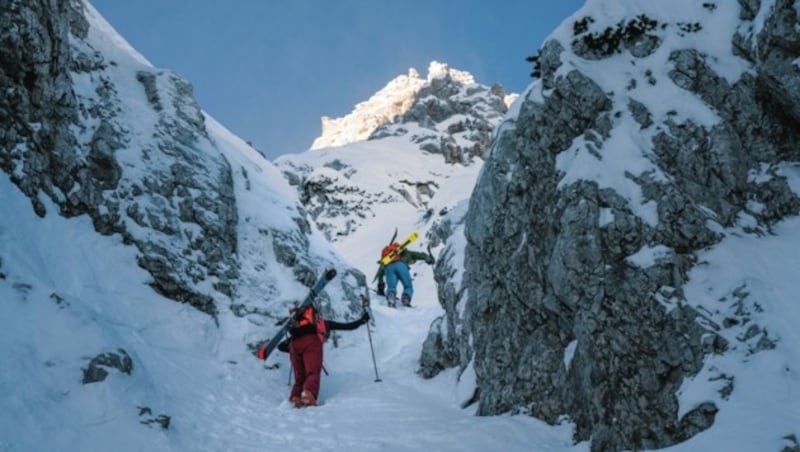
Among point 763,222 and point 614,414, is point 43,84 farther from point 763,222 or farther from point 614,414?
point 763,222

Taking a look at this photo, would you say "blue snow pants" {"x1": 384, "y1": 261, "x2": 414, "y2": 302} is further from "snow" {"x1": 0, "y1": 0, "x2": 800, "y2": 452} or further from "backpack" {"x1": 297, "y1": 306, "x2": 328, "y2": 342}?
"backpack" {"x1": 297, "y1": 306, "x2": 328, "y2": 342}

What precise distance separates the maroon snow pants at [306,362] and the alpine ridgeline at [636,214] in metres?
3.59

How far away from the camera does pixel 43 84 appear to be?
13.9 m

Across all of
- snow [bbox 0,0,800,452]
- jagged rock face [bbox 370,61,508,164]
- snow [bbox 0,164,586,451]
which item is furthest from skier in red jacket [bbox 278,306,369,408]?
jagged rock face [bbox 370,61,508,164]

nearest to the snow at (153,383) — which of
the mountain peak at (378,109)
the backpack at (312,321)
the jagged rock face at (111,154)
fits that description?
the jagged rock face at (111,154)

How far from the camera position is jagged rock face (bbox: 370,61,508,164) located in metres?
80.4

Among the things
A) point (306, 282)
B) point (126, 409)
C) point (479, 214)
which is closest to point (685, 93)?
point (479, 214)

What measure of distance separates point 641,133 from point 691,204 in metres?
1.73

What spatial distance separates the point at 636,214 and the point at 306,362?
27.0ft

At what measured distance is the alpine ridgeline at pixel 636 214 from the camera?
785 centimetres

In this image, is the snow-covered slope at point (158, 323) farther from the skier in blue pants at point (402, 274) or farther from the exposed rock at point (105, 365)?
the skier in blue pants at point (402, 274)

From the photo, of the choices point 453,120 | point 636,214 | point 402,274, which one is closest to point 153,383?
point 636,214

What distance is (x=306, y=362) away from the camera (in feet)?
43.8

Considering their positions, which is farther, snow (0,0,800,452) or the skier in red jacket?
the skier in red jacket
